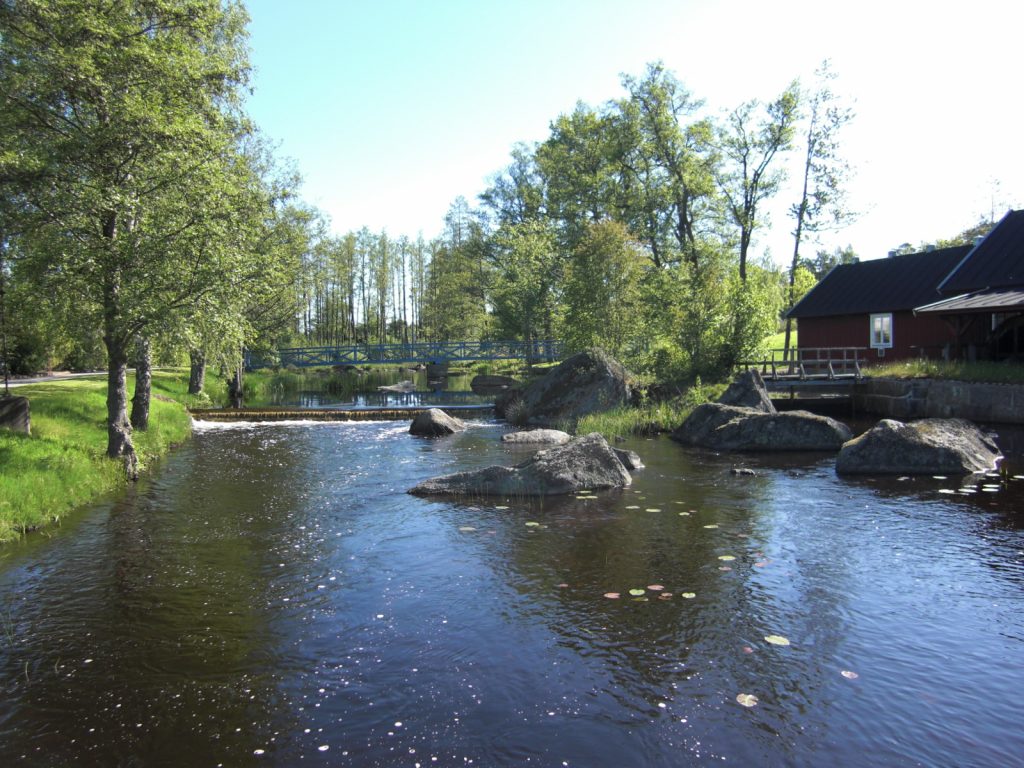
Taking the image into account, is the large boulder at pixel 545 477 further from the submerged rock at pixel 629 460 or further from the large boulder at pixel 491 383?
the large boulder at pixel 491 383

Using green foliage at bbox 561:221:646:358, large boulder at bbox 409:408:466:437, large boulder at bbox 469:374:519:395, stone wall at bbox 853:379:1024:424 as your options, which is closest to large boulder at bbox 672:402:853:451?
stone wall at bbox 853:379:1024:424

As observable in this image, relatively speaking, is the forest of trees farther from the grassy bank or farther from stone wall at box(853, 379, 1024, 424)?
stone wall at box(853, 379, 1024, 424)

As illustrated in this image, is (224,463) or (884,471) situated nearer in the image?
(884,471)

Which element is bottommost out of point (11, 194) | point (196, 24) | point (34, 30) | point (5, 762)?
point (5, 762)

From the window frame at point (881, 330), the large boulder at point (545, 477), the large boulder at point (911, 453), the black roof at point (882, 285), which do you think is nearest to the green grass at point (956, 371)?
the window frame at point (881, 330)

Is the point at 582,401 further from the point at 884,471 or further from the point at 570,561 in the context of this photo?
the point at 570,561

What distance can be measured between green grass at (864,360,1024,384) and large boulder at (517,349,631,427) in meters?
10.8

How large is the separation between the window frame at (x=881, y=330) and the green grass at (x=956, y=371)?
5.59 metres

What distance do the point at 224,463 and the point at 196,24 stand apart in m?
10.1

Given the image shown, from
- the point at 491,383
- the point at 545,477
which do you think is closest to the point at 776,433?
the point at 545,477

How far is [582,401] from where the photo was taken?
2405cm

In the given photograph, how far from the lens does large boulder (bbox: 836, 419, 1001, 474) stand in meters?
14.4

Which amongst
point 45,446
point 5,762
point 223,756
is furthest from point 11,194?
point 223,756

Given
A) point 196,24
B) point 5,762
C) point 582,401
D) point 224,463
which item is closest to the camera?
point 5,762
